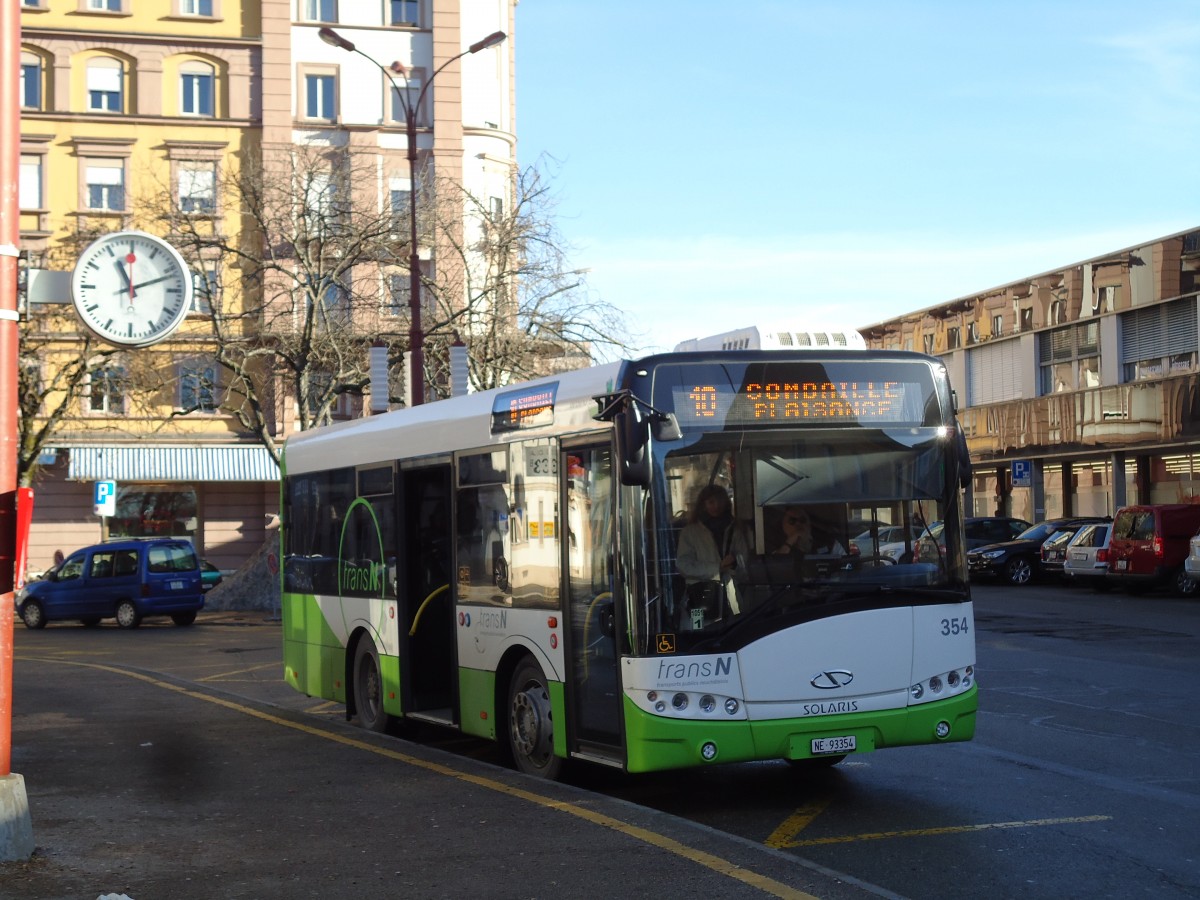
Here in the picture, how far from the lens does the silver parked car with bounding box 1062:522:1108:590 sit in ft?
113

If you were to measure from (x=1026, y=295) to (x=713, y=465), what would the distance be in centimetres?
4086

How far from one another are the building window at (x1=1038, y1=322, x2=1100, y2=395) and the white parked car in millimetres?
14782

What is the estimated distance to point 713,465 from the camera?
9438 mm

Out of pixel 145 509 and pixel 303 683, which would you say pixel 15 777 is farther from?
pixel 145 509

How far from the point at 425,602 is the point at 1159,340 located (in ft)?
109

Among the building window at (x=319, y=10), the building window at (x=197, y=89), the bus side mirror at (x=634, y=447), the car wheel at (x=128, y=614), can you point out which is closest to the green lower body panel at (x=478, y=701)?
the bus side mirror at (x=634, y=447)

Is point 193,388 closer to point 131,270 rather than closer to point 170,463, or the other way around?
point 170,463

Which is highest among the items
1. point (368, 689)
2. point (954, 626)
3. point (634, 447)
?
point (634, 447)

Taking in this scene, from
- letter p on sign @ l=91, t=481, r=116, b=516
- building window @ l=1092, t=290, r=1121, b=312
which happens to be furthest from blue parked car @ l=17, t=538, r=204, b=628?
building window @ l=1092, t=290, r=1121, b=312

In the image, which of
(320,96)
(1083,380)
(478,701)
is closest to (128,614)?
(320,96)

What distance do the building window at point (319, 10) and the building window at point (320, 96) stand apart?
2.07 m

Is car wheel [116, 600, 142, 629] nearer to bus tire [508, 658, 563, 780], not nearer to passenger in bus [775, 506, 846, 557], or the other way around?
bus tire [508, 658, 563, 780]

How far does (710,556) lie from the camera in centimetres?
933

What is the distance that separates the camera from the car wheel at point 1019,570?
129 feet
